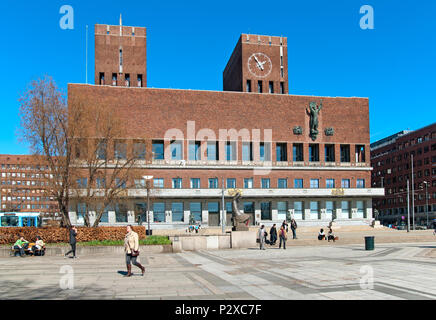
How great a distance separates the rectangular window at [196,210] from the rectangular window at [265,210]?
956 cm

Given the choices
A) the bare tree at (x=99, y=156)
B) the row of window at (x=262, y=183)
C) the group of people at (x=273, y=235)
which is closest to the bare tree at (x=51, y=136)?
the bare tree at (x=99, y=156)

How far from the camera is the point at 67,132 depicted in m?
32.8

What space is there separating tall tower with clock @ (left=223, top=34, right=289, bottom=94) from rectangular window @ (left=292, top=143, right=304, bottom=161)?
1197cm

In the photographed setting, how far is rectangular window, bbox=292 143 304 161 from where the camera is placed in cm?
6894

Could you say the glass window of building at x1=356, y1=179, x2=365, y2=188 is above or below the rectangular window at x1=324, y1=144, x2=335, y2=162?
below

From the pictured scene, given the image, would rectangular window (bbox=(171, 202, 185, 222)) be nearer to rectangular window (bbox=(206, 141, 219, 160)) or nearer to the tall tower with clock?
rectangular window (bbox=(206, 141, 219, 160))

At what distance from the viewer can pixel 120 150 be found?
38344 millimetres

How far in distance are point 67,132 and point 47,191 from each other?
4.73 metres

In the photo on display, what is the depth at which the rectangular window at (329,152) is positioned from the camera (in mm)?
70125

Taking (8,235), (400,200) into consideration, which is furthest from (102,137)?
(400,200)

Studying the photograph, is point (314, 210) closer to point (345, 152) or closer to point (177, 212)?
point (345, 152)

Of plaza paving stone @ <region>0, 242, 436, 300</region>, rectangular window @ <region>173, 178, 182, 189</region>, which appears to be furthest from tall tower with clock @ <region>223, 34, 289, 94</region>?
plaza paving stone @ <region>0, 242, 436, 300</region>
